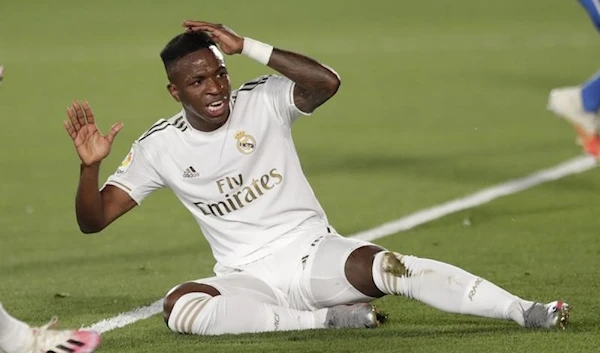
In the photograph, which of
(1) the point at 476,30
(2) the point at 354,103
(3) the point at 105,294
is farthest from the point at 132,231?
(1) the point at 476,30

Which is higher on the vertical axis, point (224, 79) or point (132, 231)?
point (224, 79)

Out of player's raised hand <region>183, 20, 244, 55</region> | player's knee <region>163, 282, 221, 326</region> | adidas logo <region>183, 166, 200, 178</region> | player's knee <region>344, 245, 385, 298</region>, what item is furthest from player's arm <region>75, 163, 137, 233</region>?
player's knee <region>344, 245, 385, 298</region>

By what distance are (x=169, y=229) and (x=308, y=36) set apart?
12.6 m

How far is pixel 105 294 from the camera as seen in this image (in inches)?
340

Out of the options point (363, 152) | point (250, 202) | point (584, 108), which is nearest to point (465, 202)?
point (363, 152)

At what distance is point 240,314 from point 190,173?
31.7 inches

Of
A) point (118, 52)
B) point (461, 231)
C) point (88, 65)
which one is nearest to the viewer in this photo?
point (461, 231)

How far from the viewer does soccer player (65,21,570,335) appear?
7230 millimetres

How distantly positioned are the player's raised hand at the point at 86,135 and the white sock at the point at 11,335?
102 cm

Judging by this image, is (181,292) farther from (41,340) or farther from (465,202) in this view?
(465,202)

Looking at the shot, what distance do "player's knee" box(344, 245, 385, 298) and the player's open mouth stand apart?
3.11 ft

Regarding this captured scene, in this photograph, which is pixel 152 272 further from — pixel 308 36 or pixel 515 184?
pixel 308 36

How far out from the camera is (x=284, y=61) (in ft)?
24.2

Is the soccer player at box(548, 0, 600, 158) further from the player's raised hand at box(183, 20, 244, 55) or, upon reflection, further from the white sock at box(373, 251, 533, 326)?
the player's raised hand at box(183, 20, 244, 55)
